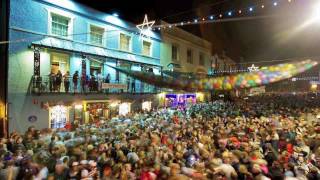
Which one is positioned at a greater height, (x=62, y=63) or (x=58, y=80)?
(x=62, y=63)

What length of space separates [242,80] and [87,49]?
Result: 11572mm

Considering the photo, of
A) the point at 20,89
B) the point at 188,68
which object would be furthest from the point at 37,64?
the point at 188,68

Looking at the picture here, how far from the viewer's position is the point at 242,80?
946cm

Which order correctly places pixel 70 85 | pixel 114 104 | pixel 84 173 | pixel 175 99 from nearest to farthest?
pixel 84 173, pixel 70 85, pixel 114 104, pixel 175 99

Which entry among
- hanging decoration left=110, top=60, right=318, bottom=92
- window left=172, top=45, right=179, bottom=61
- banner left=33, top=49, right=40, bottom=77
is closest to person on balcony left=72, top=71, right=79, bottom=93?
banner left=33, top=49, right=40, bottom=77

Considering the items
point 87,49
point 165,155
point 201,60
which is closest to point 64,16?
point 87,49

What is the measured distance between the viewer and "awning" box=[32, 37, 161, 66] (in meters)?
15.6

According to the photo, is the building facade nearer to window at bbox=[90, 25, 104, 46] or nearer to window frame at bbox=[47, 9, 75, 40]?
window at bbox=[90, 25, 104, 46]

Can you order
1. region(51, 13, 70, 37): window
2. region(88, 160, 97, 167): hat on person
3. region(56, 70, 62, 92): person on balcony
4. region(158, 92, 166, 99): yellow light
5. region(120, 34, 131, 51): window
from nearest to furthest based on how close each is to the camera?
region(88, 160, 97, 167): hat on person, region(56, 70, 62, 92): person on balcony, region(51, 13, 70, 37): window, region(120, 34, 131, 51): window, region(158, 92, 166, 99): yellow light

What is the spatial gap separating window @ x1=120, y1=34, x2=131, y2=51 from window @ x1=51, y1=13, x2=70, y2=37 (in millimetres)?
5100

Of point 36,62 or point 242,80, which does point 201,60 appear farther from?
point 242,80

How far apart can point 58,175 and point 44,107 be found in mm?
9172

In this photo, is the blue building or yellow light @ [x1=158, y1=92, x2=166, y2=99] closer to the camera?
the blue building

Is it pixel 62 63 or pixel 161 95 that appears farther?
pixel 161 95
